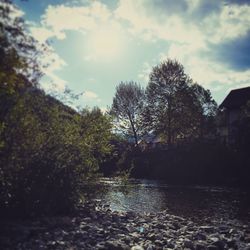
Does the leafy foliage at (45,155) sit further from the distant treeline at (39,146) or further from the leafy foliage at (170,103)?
the leafy foliage at (170,103)

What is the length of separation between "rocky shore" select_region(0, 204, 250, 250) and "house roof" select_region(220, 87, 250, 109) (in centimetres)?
4314

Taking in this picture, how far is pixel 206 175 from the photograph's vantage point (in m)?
46.0

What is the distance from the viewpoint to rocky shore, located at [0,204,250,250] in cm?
1162

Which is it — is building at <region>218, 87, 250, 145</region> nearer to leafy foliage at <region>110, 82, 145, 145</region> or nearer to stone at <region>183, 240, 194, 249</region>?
leafy foliage at <region>110, 82, 145, 145</region>

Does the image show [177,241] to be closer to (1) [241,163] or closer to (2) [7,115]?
(2) [7,115]

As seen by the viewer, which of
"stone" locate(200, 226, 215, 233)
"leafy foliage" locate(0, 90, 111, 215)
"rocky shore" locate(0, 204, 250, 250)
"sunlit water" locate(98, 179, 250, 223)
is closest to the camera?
"rocky shore" locate(0, 204, 250, 250)

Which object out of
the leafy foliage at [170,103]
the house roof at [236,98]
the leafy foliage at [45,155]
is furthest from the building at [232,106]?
the leafy foliage at [45,155]

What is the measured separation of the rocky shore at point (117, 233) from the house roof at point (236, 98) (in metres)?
43.1

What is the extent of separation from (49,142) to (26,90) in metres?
2.40

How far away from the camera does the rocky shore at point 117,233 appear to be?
457 inches

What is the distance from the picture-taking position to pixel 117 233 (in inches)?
537

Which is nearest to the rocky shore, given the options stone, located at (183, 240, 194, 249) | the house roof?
stone, located at (183, 240, 194, 249)

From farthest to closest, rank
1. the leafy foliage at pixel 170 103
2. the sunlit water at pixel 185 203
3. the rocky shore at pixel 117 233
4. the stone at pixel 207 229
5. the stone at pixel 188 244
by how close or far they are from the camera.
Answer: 1. the leafy foliage at pixel 170 103
2. the sunlit water at pixel 185 203
3. the stone at pixel 207 229
4. the stone at pixel 188 244
5. the rocky shore at pixel 117 233

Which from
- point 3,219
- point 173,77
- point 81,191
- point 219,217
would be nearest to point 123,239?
point 3,219
